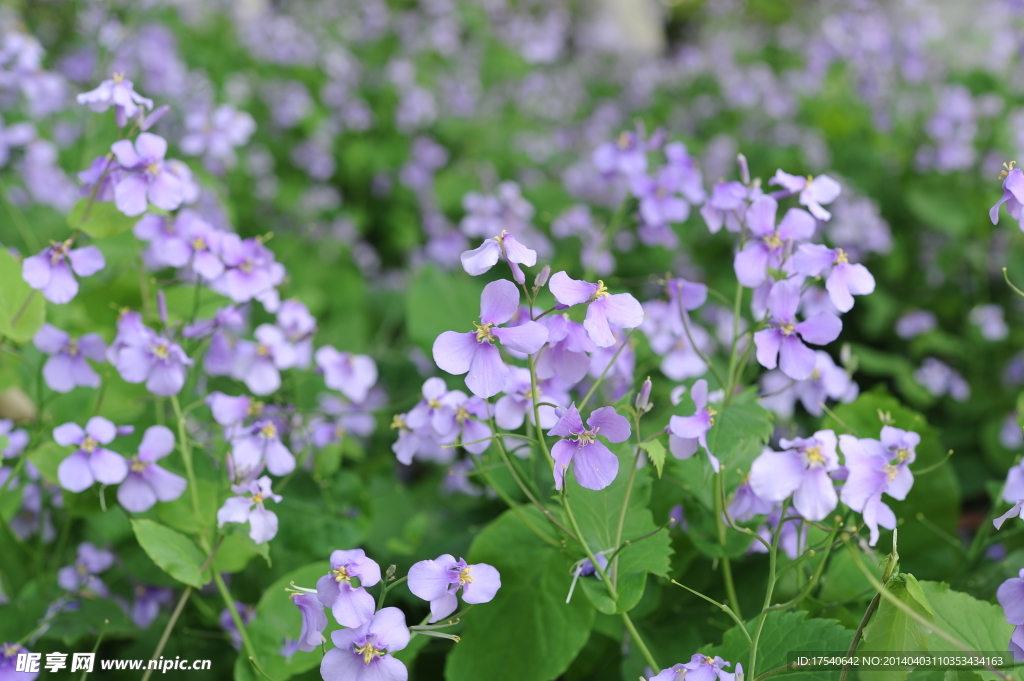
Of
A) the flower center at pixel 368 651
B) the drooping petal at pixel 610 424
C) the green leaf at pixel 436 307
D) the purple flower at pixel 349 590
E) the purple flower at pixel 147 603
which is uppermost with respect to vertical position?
the drooping petal at pixel 610 424

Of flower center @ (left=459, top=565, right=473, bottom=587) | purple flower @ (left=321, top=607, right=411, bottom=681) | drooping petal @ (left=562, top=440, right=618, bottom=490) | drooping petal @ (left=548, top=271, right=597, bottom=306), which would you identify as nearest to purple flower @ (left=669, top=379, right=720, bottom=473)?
drooping petal @ (left=562, top=440, right=618, bottom=490)

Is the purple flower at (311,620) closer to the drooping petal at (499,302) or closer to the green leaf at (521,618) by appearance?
the green leaf at (521,618)

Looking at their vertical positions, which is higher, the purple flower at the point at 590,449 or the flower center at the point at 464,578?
the purple flower at the point at 590,449

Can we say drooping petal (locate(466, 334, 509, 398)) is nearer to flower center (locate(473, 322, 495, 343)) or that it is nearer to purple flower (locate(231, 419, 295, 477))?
flower center (locate(473, 322, 495, 343))

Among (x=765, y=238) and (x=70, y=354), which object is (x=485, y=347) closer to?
(x=765, y=238)

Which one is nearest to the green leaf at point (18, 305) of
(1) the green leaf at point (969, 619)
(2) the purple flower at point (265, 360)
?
(2) the purple flower at point (265, 360)

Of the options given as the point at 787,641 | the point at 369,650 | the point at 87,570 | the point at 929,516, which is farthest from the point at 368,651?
the point at 929,516

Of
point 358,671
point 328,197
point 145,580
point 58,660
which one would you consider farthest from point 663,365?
point 328,197
